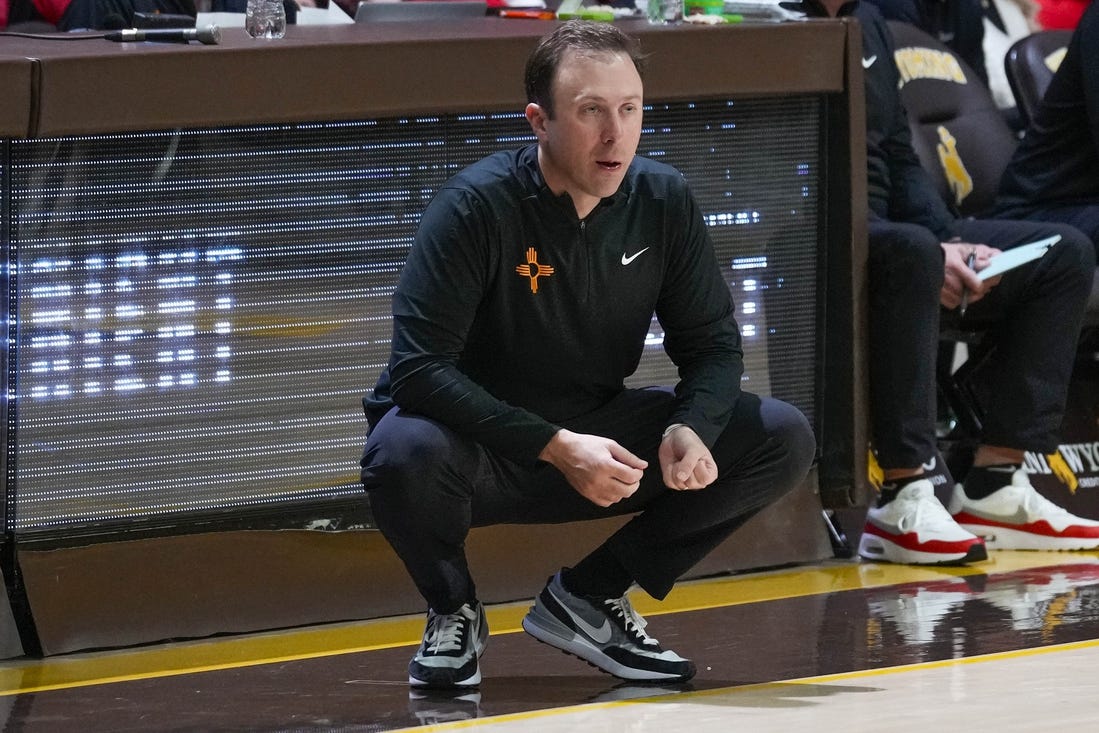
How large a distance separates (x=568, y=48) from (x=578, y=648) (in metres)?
1.04

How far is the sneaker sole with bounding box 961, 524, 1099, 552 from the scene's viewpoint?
423cm

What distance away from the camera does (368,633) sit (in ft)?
11.4

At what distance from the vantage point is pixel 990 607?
3.55 m

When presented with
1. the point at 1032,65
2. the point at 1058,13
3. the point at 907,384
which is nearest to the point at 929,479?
the point at 907,384

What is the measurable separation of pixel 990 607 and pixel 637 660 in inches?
38.4

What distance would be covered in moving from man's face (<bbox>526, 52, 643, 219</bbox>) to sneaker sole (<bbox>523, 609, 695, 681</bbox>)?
2.53 feet

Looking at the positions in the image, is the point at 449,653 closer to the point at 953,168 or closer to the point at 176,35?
the point at 176,35

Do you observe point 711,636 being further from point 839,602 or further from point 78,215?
point 78,215

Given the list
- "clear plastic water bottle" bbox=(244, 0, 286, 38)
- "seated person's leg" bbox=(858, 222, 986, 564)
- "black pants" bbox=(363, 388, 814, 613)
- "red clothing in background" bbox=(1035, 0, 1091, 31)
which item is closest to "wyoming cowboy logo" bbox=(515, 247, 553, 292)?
"black pants" bbox=(363, 388, 814, 613)

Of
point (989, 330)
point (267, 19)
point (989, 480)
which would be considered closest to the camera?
point (267, 19)

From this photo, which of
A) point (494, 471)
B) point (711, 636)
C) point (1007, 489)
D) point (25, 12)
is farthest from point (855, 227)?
point (25, 12)

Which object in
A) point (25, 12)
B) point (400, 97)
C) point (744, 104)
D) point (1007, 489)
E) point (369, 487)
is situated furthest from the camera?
point (25, 12)

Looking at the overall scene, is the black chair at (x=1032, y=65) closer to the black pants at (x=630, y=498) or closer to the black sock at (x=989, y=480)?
the black sock at (x=989, y=480)

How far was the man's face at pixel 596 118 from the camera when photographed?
278 centimetres
